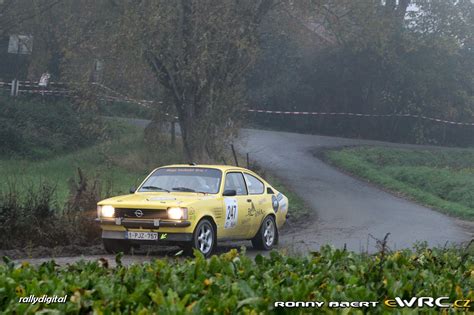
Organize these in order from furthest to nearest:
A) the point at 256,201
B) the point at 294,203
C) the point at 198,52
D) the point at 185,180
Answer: the point at 198,52 < the point at 294,203 < the point at 256,201 < the point at 185,180

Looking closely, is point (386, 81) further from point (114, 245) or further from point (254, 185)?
point (114, 245)

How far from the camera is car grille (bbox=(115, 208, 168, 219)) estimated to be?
44.5ft

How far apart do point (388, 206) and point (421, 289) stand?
19.1 meters

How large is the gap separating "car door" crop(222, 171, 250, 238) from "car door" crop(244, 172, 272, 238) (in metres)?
0.14

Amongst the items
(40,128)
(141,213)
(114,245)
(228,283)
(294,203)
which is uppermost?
(228,283)

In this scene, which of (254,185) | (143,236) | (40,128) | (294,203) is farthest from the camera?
(40,128)

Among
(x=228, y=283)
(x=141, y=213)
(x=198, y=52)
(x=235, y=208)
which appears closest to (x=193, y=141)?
(x=198, y=52)

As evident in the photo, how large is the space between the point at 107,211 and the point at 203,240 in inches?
60.7

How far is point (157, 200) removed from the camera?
13.8 m

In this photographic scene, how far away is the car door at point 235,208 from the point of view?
1468cm

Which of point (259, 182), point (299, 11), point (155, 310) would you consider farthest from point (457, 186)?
point (155, 310)

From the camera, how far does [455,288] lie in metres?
5.65

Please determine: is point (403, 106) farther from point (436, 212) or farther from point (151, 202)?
point (151, 202)

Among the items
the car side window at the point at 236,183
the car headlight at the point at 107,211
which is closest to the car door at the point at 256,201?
the car side window at the point at 236,183
